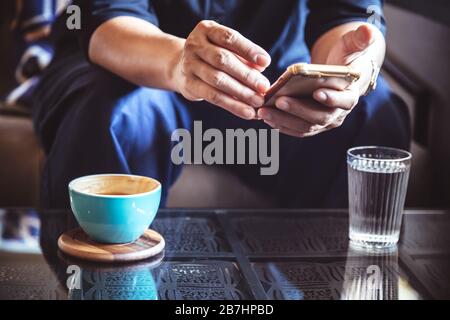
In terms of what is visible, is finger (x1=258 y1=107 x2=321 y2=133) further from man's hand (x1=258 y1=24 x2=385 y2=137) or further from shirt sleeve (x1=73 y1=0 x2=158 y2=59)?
shirt sleeve (x1=73 y1=0 x2=158 y2=59)

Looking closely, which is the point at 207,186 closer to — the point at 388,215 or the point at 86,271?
the point at 388,215

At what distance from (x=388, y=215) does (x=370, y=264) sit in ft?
0.33

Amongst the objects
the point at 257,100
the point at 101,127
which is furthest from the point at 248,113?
the point at 101,127

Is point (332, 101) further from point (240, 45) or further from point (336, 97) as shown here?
point (240, 45)

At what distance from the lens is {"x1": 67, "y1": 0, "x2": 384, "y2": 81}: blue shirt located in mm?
1372

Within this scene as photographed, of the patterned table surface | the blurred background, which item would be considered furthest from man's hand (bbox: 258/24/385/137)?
the blurred background

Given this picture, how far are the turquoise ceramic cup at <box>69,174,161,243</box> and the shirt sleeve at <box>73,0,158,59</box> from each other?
1.51 feet

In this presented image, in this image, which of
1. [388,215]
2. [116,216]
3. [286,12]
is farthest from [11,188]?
[388,215]

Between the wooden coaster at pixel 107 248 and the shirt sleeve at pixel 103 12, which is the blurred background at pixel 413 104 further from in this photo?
the wooden coaster at pixel 107 248

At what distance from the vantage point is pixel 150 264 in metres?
0.94

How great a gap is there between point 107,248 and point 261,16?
68 centimetres

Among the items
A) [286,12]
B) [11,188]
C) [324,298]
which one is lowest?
[11,188]
